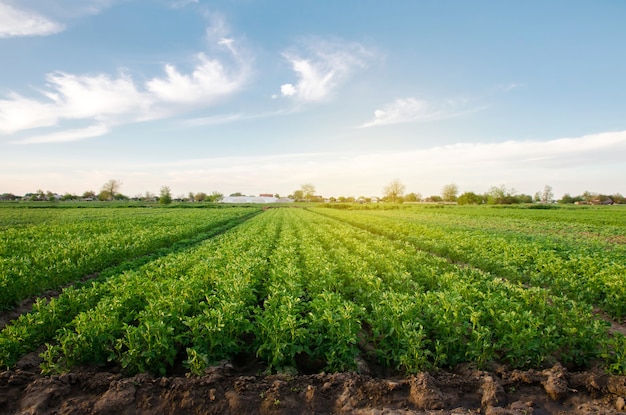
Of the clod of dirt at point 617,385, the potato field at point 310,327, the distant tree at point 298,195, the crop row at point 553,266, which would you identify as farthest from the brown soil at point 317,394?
A: the distant tree at point 298,195

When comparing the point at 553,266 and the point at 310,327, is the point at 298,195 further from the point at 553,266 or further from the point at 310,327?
the point at 310,327

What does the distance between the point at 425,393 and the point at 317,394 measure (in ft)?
4.76

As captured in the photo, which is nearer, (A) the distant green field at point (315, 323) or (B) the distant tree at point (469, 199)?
(A) the distant green field at point (315, 323)

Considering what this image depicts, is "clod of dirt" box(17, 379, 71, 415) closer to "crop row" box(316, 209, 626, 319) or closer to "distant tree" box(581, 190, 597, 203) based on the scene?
"crop row" box(316, 209, 626, 319)

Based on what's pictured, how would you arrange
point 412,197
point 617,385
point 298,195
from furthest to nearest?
point 298,195, point 412,197, point 617,385

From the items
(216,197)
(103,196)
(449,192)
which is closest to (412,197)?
(449,192)

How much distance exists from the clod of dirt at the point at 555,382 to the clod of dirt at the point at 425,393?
152cm

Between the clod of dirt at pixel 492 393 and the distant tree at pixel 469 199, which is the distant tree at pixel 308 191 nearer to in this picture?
the distant tree at pixel 469 199

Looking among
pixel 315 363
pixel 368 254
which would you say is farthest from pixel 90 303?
pixel 368 254

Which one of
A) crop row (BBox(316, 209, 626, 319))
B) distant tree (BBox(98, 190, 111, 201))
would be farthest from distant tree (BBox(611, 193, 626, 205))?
distant tree (BBox(98, 190, 111, 201))

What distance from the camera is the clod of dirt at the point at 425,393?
4172mm

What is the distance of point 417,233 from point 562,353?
16428mm

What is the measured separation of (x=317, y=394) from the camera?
170 inches

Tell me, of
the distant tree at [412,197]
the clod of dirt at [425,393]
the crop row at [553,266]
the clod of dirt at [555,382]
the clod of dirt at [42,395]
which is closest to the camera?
the clod of dirt at [42,395]
